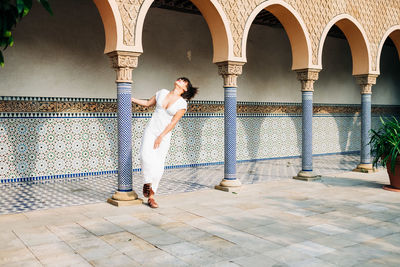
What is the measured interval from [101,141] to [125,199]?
271 centimetres

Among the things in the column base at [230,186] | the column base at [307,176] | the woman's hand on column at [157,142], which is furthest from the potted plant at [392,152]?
the woman's hand on column at [157,142]

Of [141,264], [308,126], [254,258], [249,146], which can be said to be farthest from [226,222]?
[249,146]

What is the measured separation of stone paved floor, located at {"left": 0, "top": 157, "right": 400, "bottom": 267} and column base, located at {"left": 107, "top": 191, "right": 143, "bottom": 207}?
13 centimetres

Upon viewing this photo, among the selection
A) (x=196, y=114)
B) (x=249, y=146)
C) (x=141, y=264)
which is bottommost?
(x=141, y=264)

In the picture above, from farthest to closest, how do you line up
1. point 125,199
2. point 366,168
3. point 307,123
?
point 366,168, point 307,123, point 125,199

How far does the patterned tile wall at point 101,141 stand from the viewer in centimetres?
725

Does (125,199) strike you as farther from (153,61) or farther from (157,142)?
(153,61)

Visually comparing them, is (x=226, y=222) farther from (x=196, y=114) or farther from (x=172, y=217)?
(x=196, y=114)

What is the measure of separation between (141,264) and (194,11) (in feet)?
23.1

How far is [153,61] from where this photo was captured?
346 inches

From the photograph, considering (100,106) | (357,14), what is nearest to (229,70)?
(100,106)

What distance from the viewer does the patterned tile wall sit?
7254 mm

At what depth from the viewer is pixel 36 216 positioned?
507cm

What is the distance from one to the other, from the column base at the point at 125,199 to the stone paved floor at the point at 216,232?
0.13 metres
